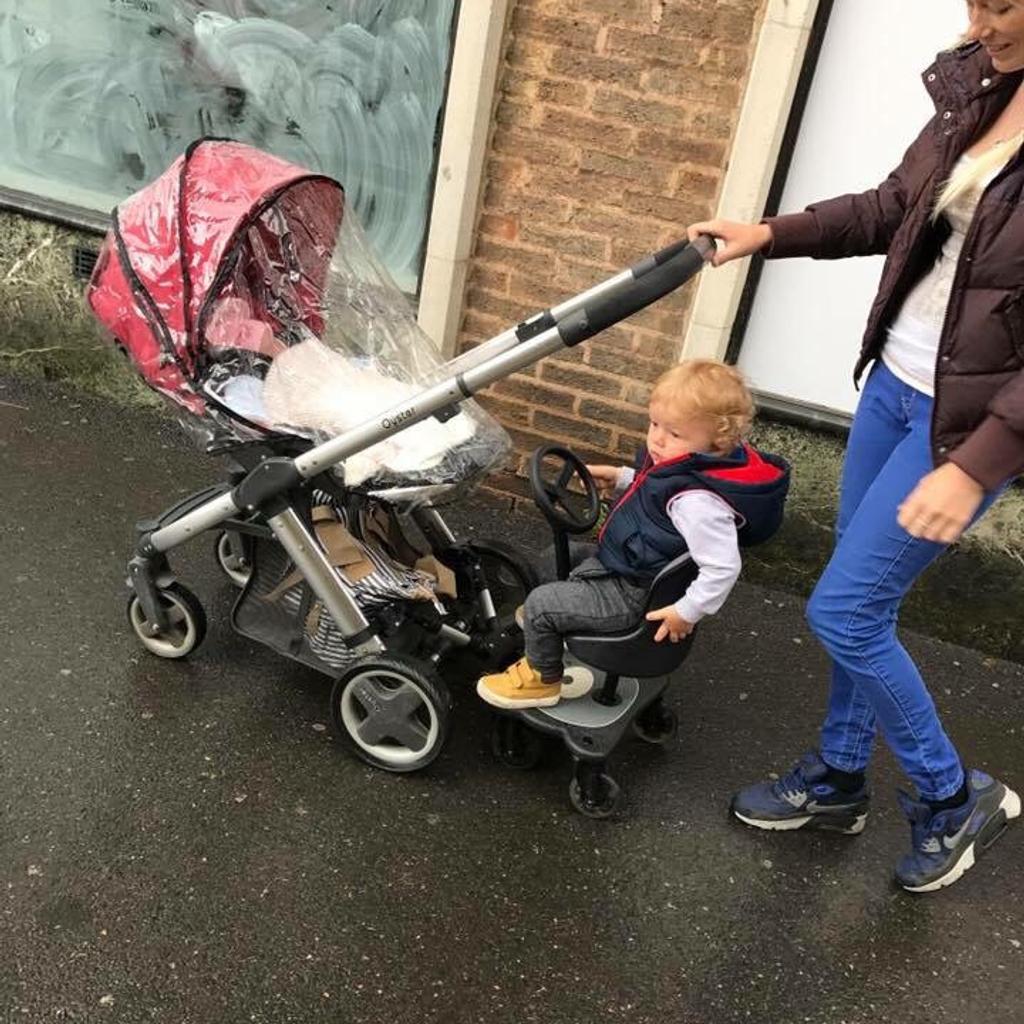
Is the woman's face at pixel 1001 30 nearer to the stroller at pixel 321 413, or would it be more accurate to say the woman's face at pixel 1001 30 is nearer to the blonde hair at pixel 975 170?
the blonde hair at pixel 975 170

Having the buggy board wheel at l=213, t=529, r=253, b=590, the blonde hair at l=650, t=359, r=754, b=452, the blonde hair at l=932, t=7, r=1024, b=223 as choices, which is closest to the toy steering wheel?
the blonde hair at l=650, t=359, r=754, b=452

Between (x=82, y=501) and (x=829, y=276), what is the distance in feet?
9.53

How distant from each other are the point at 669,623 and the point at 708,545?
0.22 m

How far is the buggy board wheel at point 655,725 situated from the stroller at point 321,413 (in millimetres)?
504

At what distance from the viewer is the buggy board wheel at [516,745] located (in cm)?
318

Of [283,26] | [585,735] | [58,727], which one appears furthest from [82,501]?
[585,735]

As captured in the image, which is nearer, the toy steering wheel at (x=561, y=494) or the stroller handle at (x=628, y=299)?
the stroller handle at (x=628, y=299)

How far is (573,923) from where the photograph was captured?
2.76 m

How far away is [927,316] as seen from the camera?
241 centimetres

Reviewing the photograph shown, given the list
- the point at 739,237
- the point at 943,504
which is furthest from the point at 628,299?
the point at 943,504

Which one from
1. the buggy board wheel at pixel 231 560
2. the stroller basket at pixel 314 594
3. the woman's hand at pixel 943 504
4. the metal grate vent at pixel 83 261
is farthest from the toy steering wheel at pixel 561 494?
the metal grate vent at pixel 83 261

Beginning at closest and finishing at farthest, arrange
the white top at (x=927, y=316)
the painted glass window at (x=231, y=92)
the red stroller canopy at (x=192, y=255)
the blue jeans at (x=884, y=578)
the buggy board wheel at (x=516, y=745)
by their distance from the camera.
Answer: the white top at (x=927, y=316) < the blue jeans at (x=884, y=578) < the red stroller canopy at (x=192, y=255) < the buggy board wheel at (x=516, y=745) < the painted glass window at (x=231, y=92)

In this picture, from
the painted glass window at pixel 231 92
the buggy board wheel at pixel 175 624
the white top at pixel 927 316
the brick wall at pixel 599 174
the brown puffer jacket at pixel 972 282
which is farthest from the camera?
the painted glass window at pixel 231 92

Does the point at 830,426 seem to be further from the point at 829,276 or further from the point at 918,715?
the point at 918,715
